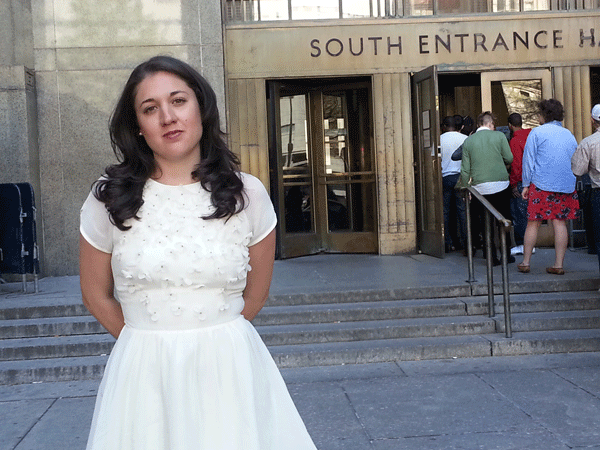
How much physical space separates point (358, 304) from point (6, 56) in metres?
5.14

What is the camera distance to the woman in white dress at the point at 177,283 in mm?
2131

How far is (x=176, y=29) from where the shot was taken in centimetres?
992

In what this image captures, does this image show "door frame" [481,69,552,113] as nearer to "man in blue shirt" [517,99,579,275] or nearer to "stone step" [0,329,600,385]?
"man in blue shirt" [517,99,579,275]

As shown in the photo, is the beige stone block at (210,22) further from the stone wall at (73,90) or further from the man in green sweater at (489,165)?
the man in green sweater at (489,165)

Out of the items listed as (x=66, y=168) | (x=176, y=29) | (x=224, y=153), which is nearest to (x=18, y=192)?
(x=66, y=168)

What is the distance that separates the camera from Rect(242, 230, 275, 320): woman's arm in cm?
235

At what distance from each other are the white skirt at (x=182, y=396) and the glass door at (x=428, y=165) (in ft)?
25.5

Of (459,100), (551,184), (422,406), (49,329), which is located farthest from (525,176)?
(459,100)

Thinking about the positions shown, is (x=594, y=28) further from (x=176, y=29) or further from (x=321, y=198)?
(x=176, y=29)

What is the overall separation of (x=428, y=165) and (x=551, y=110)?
2.13 meters

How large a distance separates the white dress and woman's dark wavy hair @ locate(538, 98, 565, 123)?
670 cm

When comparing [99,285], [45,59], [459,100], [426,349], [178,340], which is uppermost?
[45,59]

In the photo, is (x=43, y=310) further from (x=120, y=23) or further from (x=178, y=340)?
(x=178, y=340)

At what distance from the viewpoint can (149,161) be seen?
7.38 feet
